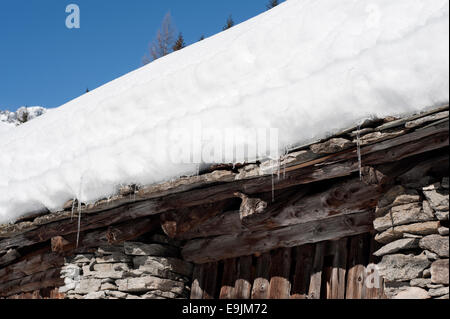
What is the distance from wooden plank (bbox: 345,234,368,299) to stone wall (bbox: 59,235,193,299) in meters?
1.60

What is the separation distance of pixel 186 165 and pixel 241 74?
827mm

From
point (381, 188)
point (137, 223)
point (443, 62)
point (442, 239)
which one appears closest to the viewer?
point (443, 62)

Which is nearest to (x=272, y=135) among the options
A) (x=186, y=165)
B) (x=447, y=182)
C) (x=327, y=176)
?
(x=327, y=176)

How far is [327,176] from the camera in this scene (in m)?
3.61

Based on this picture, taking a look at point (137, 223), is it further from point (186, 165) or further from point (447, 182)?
point (447, 182)

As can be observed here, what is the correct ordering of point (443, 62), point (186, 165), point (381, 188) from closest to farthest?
point (443, 62), point (381, 188), point (186, 165)

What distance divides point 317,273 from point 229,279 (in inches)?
35.4

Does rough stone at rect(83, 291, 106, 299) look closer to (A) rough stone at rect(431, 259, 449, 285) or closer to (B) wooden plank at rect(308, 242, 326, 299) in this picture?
(B) wooden plank at rect(308, 242, 326, 299)

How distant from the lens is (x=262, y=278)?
446cm

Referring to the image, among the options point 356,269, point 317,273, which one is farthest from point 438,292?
point 317,273

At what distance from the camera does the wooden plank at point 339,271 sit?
3.98m

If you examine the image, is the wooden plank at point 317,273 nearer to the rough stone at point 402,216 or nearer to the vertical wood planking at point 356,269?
the vertical wood planking at point 356,269
